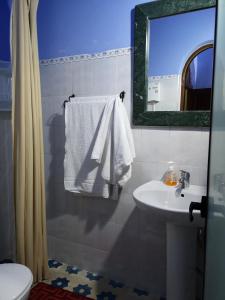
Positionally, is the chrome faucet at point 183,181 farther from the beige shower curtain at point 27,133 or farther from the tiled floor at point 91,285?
the beige shower curtain at point 27,133

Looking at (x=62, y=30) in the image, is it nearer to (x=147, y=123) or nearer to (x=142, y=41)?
(x=142, y=41)

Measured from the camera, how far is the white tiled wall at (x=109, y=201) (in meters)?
1.52

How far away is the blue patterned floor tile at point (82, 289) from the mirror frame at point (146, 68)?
128cm

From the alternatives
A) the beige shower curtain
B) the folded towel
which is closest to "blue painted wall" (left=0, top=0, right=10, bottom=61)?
the beige shower curtain

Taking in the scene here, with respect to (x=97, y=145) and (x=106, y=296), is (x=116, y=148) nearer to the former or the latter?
(x=97, y=145)

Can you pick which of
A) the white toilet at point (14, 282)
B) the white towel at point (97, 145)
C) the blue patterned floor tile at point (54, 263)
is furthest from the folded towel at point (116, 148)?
the blue patterned floor tile at point (54, 263)

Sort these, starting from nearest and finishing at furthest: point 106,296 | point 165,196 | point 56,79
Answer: point 165,196 < point 106,296 < point 56,79

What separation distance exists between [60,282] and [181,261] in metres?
1.02

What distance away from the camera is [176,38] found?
1436 millimetres

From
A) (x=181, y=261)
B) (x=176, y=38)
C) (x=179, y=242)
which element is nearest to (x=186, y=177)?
(x=179, y=242)

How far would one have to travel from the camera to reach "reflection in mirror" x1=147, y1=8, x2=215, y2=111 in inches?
53.9

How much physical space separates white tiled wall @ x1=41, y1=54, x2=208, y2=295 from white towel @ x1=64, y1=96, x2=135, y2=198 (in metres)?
0.14

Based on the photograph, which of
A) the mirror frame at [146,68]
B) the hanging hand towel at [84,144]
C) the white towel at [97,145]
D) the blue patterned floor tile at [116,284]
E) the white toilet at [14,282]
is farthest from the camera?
the blue patterned floor tile at [116,284]

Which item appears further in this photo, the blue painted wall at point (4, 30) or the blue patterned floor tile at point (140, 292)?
the blue painted wall at point (4, 30)
